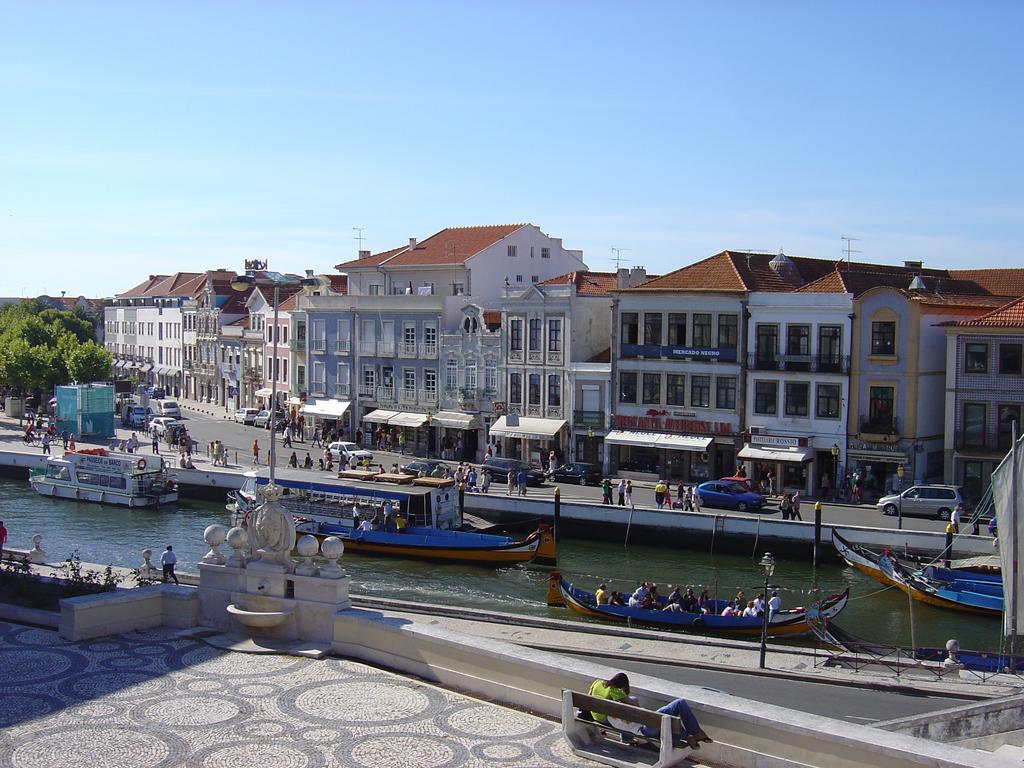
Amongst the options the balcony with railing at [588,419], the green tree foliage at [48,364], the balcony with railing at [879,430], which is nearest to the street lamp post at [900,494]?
the balcony with railing at [879,430]

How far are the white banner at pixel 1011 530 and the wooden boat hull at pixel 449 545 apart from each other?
721 inches

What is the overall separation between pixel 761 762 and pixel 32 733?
731 centimetres

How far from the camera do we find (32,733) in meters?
12.3

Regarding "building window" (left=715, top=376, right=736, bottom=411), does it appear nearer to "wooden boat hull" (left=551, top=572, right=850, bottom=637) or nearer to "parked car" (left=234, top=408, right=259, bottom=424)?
"wooden boat hull" (left=551, top=572, right=850, bottom=637)

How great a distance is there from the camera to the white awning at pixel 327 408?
65062 mm

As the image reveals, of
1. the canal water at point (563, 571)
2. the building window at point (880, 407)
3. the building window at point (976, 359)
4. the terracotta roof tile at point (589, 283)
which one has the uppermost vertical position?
the terracotta roof tile at point (589, 283)

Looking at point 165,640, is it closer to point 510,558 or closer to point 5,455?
point 510,558

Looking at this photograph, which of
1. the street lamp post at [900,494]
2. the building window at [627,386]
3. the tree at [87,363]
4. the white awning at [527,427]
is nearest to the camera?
the street lamp post at [900,494]

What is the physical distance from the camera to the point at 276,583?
15.2 metres

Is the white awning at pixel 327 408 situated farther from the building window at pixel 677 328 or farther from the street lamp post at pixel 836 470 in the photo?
the street lamp post at pixel 836 470

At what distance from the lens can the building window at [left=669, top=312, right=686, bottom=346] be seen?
51.5m

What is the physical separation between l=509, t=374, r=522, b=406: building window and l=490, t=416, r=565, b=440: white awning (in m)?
1.02

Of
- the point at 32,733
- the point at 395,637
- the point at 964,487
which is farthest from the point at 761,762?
the point at 964,487

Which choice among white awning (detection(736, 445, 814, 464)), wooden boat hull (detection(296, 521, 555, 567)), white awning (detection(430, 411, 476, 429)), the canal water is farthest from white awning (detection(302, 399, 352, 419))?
white awning (detection(736, 445, 814, 464))
